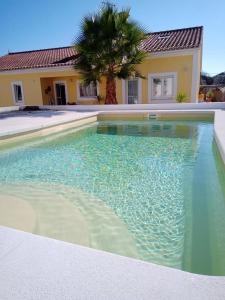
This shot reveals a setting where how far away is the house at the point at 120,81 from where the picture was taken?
52.3 feet

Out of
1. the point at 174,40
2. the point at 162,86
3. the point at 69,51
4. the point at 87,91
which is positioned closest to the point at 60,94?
the point at 87,91

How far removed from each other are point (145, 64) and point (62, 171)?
13.7m

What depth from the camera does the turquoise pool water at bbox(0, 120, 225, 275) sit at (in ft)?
9.31

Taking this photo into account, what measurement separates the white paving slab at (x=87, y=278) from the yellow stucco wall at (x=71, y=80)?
53.2 feet

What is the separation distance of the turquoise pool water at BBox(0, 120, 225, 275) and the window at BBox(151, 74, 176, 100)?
9515mm

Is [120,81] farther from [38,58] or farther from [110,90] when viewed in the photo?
[38,58]

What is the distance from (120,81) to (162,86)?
3333 millimetres

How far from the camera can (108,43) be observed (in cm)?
1389

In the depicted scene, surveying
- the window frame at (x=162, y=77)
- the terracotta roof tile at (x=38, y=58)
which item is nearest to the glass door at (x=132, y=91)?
the window frame at (x=162, y=77)

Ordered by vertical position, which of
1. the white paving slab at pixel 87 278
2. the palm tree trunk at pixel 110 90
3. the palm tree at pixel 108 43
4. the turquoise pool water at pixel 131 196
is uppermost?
the palm tree at pixel 108 43

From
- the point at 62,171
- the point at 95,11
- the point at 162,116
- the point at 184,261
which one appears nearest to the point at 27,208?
the point at 62,171

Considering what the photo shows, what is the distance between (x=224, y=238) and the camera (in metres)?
2.91

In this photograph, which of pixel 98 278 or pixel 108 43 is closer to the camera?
pixel 98 278

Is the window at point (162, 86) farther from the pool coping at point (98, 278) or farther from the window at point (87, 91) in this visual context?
the pool coping at point (98, 278)
